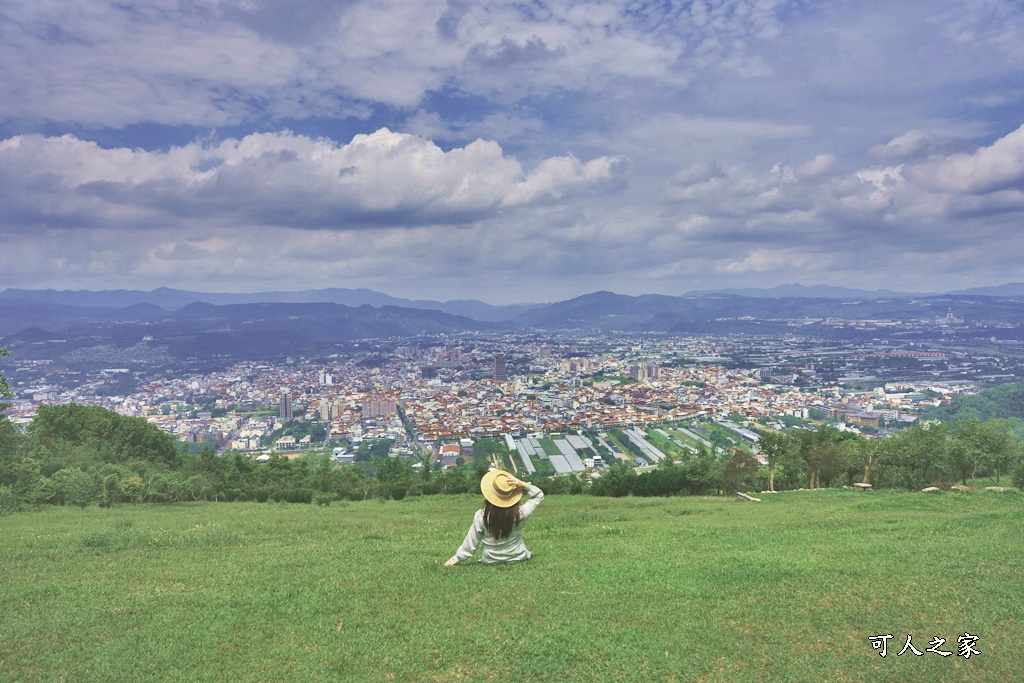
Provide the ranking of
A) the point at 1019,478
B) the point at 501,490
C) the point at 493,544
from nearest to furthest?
the point at 501,490 → the point at 493,544 → the point at 1019,478

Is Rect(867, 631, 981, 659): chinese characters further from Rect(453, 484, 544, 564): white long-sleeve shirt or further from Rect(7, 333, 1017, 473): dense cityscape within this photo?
Rect(7, 333, 1017, 473): dense cityscape

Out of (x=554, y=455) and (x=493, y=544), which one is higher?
(x=493, y=544)

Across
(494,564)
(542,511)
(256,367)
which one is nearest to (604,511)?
(542,511)

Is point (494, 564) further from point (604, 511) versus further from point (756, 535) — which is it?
point (604, 511)

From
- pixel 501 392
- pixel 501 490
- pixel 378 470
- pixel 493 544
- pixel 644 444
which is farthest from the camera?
pixel 501 392

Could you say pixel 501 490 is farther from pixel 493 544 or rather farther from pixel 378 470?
pixel 378 470

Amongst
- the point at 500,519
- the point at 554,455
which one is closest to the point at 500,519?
the point at 500,519

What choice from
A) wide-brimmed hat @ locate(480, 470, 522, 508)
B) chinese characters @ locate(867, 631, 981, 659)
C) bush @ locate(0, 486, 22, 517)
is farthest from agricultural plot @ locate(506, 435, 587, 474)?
chinese characters @ locate(867, 631, 981, 659)
